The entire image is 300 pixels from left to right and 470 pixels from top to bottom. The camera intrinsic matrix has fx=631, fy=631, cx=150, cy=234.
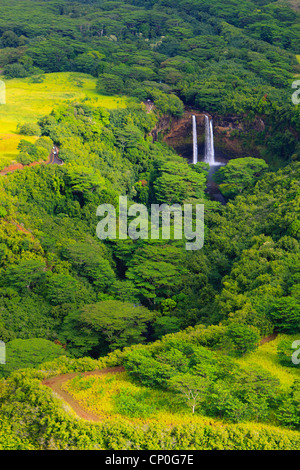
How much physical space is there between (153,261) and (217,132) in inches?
1213

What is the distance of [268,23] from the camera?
9525 cm

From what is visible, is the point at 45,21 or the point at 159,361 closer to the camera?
the point at 159,361

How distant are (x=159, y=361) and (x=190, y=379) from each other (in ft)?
8.97

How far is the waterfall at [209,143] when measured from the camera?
68.5m

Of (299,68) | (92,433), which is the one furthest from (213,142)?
(92,433)

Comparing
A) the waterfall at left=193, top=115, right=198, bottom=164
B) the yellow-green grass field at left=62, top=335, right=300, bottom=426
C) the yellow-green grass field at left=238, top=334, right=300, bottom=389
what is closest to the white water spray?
the waterfall at left=193, top=115, right=198, bottom=164

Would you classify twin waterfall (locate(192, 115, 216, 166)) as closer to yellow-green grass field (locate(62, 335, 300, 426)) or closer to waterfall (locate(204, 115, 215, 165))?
waterfall (locate(204, 115, 215, 165))

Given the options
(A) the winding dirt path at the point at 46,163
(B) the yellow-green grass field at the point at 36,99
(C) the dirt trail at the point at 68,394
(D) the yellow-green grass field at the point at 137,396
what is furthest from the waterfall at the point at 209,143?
(C) the dirt trail at the point at 68,394

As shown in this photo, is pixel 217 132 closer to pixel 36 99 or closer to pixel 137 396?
pixel 36 99

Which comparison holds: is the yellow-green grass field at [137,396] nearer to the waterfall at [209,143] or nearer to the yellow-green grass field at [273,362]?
the yellow-green grass field at [273,362]

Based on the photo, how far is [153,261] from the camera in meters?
42.5

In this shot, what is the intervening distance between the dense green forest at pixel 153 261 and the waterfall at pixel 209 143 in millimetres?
2303

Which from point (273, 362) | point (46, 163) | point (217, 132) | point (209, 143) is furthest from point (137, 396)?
point (217, 132)
